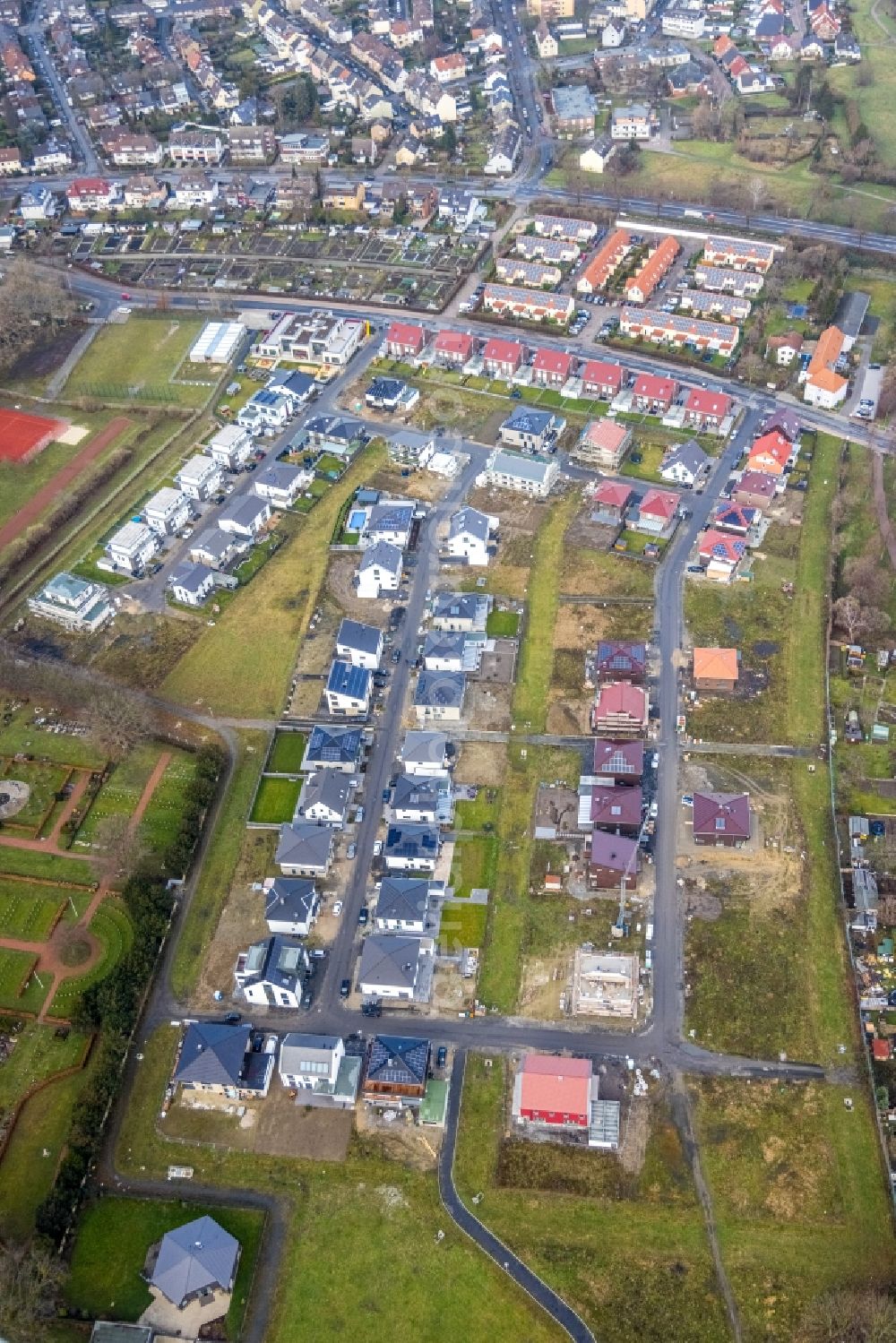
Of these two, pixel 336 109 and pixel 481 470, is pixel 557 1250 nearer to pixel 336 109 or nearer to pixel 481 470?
pixel 481 470

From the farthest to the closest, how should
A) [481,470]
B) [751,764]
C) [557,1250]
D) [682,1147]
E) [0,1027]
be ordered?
[481,470], [751,764], [0,1027], [682,1147], [557,1250]

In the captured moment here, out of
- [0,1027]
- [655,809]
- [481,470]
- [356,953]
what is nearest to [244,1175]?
[356,953]

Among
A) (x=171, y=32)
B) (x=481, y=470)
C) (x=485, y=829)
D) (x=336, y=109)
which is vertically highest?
(x=171, y=32)

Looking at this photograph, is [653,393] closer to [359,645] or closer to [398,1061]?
[359,645]

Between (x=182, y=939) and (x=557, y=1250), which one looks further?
(x=182, y=939)

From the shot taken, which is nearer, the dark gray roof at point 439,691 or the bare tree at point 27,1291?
the bare tree at point 27,1291

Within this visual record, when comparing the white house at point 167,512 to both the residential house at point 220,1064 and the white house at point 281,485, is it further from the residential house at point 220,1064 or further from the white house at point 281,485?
the residential house at point 220,1064

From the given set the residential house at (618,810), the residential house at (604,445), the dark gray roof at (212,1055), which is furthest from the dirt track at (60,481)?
the residential house at (618,810)
